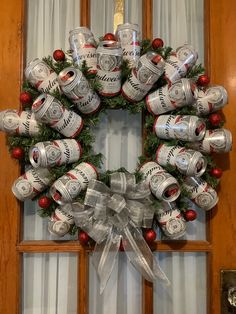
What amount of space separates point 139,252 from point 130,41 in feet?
1.76

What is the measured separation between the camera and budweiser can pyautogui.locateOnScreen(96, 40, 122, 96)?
865 millimetres

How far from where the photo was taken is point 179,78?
0.92 meters

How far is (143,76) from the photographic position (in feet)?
2.87

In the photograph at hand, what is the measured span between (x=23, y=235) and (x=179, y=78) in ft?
1.94

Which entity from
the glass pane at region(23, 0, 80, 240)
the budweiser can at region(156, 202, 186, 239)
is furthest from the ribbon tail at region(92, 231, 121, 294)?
the glass pane at region(23, 0, 80, 240)

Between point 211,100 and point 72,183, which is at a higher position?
point 211,100

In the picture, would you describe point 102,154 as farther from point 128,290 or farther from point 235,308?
point 235,308

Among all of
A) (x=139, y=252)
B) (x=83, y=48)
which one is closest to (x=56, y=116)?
(x=83, y=48)

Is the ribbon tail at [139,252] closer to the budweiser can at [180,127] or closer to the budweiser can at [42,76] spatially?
the budweiser can at [180,127]

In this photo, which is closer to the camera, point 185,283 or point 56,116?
point 56,116

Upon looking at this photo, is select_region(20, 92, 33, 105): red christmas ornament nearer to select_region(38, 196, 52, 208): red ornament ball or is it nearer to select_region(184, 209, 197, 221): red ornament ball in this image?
select_region(38, 196, 52, 208): red ornament ball

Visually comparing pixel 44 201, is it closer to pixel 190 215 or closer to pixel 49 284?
pixel 49 284

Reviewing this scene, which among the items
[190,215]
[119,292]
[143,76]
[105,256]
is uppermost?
[143,76]

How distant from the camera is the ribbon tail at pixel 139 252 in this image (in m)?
0.93
